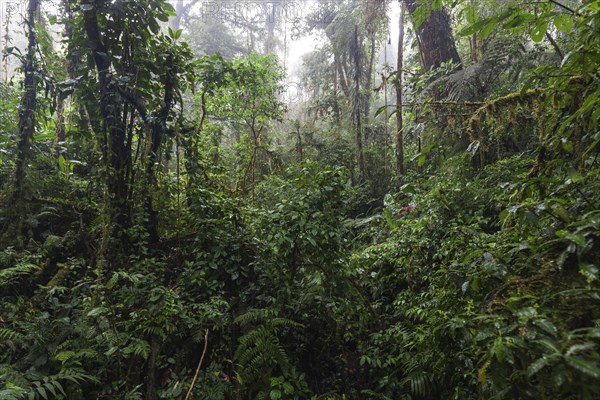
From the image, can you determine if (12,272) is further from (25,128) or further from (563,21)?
(563,21)

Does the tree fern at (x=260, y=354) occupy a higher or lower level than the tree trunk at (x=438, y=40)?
lower

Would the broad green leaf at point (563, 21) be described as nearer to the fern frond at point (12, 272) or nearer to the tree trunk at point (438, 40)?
the fern frond at point (12, 272)

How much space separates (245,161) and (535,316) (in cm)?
713

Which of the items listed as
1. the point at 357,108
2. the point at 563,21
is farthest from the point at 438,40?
the point at 563,21

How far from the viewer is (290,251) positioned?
3.36 meters

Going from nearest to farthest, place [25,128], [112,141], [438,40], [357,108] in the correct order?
[112,141] → [25,128] → [438,40] → [357,108]

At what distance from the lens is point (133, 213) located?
13.2 feet

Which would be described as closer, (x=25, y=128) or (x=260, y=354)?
(x=260, y=354)

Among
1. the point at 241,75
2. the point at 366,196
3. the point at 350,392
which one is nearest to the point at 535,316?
the point at 350,392

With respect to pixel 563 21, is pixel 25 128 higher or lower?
higher

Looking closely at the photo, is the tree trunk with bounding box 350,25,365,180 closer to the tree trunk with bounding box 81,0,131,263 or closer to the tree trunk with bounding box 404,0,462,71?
the tree trunk with bounding box 404,0,462,71

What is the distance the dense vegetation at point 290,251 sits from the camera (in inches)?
64.0

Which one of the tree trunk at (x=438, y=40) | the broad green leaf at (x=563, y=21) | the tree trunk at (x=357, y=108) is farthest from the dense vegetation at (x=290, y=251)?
the tree trunk at (x=357, y=108)

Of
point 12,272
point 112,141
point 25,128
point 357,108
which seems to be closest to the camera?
point 12,272
